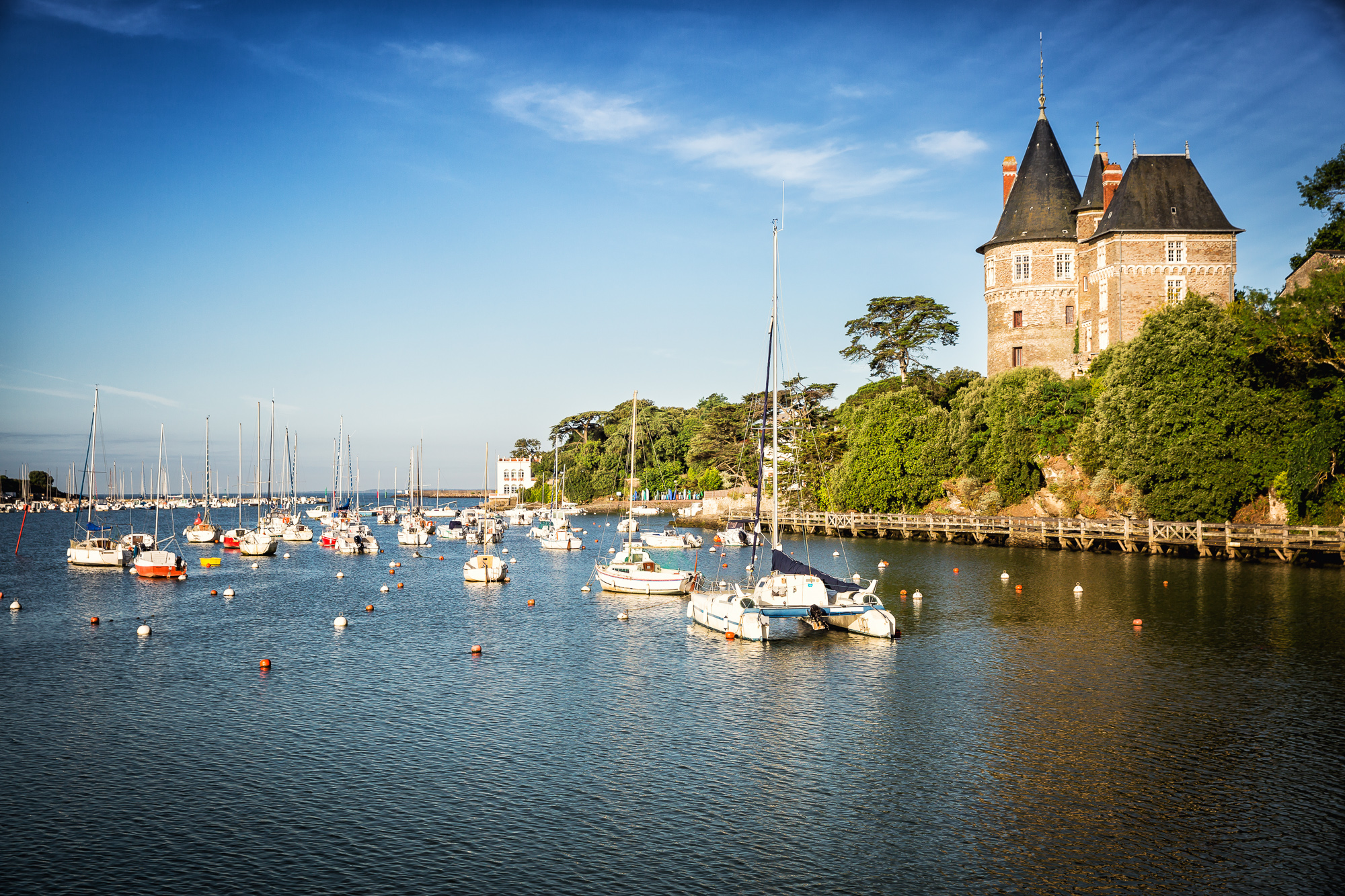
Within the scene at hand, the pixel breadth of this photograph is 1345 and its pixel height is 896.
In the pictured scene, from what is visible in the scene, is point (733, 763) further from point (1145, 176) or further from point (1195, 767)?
point (1145, 176)

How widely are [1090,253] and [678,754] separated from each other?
7742cm

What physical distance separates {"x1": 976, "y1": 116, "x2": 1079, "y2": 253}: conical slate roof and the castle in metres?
0.09

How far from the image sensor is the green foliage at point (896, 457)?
94.2 meters

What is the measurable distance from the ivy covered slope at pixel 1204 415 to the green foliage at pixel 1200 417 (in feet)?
0.26

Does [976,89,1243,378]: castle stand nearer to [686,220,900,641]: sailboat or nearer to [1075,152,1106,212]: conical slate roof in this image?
[1075,152,1106,212]: conical slate roof

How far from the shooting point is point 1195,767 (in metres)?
22.3

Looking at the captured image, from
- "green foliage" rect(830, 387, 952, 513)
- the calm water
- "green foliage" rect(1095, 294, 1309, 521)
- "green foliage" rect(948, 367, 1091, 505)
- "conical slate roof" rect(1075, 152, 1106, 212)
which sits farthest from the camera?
"green foliage" rect(830, 387, 952, 513)

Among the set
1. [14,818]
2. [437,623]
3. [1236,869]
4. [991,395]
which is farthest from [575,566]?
[1236,869]

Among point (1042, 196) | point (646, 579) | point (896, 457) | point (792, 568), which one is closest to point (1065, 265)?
point (1042, 196)

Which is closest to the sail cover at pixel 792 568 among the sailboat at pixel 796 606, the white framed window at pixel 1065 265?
the sailboat at pixel 796 606

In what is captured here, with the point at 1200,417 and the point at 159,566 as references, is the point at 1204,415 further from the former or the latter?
the point at 159,566

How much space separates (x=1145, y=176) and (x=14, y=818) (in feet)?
292

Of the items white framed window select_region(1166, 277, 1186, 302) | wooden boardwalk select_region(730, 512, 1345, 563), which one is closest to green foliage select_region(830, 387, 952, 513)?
wooden boardwalk select_region(730, 512, 1345, 563)

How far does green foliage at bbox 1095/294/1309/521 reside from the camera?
61.0m
